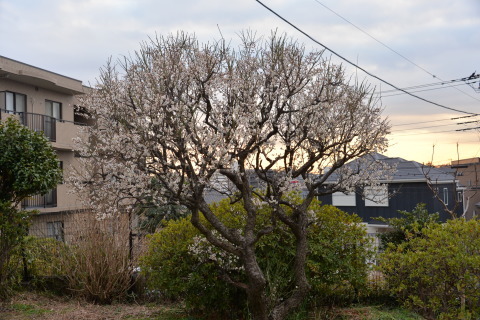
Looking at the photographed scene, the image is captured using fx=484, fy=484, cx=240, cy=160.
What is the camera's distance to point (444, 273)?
6.58m

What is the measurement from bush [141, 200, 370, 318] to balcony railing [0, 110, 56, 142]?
427 inches

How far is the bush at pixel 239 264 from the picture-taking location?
6.77 meters

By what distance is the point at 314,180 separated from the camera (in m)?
7.56

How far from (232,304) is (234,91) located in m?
3.06

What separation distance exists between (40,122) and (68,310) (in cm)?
1086

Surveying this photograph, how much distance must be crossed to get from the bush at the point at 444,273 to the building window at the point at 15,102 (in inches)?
543

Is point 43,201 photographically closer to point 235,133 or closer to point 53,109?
point 53,109

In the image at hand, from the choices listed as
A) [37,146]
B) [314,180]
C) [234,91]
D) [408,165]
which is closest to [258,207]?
[314,180]

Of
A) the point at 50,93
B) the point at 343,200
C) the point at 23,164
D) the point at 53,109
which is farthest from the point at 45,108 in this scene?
the point at 343,200

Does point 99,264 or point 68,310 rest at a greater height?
point 99,264

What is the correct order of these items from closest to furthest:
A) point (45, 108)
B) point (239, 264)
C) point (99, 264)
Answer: point (239, 264) → point (99, 264) → point (45, 108)

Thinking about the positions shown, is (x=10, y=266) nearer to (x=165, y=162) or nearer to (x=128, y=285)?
(x=128, y=285)

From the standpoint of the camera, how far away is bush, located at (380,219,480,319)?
21.1 feet

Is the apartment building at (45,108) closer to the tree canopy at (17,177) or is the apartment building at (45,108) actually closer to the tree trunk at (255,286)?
the tree canopy at (17,177)
